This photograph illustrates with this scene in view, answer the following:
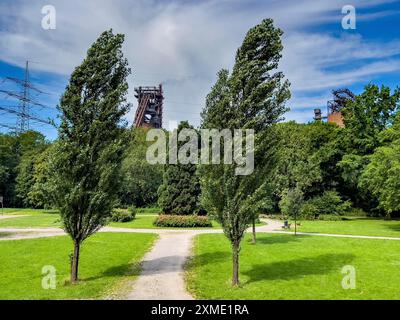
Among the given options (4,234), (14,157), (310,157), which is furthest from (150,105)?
(4,234)

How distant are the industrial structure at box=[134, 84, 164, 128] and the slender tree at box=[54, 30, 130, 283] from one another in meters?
84.9

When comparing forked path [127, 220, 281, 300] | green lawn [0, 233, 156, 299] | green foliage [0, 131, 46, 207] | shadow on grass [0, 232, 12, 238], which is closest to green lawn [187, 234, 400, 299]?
forked path [127, 220, 281, 300]

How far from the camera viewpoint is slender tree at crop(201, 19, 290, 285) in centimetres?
1356

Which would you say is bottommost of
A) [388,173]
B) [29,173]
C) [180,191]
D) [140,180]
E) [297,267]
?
[297,267]

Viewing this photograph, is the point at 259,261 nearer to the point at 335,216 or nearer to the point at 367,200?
the point at 335,216

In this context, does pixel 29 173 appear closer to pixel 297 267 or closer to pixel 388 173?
pixel 388 173

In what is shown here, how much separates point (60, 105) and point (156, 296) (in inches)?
322

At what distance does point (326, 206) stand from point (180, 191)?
22.9 meters

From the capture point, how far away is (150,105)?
103 meters

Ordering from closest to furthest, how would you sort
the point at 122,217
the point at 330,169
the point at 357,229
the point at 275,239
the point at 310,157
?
the point at 275,239, the point at 357,229, the point at 122,217, the point at 310,157, the point at 330,169

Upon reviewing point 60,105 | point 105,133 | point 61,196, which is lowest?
point 61,196

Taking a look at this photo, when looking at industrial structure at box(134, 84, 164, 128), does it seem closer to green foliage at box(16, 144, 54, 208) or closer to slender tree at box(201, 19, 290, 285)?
green foliage at box(16, 144, 54, 208)
